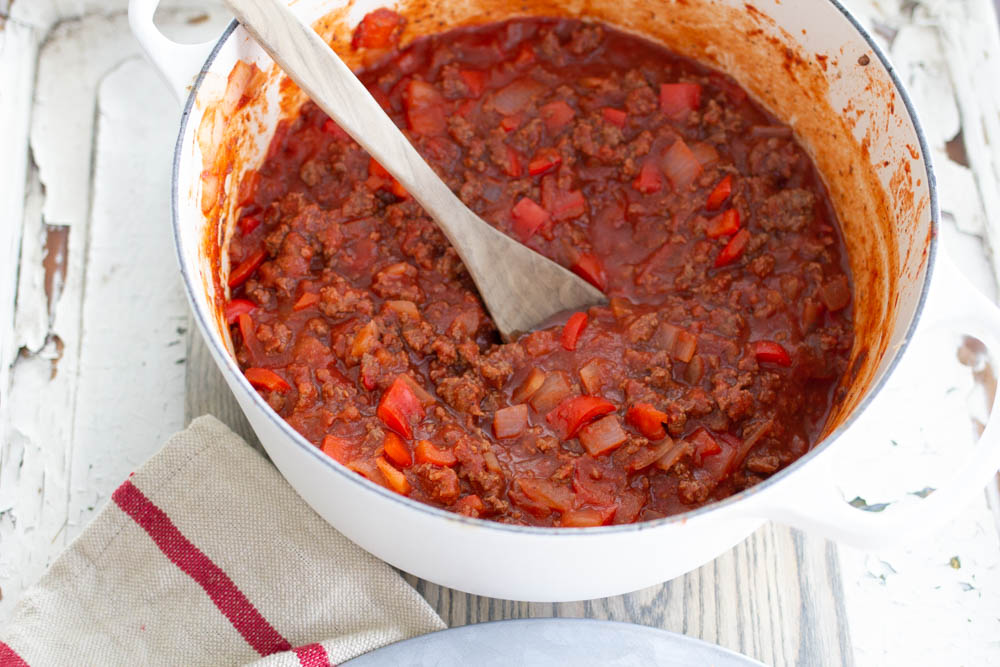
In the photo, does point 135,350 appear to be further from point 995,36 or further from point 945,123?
point 995,36

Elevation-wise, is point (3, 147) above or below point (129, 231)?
above

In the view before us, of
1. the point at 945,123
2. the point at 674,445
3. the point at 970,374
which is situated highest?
the point at 674,445

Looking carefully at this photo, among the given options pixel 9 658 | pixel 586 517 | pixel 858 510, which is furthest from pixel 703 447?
pixel 9 658

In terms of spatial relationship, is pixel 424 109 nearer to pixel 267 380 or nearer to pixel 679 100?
pixel 679 100

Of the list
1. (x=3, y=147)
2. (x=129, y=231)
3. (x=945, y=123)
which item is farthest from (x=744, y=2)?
(x=3, y=147)

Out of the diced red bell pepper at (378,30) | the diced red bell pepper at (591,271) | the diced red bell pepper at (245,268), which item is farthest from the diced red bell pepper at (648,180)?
the diced red bell pepper at (245,268)

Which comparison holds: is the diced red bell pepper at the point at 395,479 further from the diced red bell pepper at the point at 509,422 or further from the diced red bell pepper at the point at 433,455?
the diced red bell pepper at the point at 509,422
